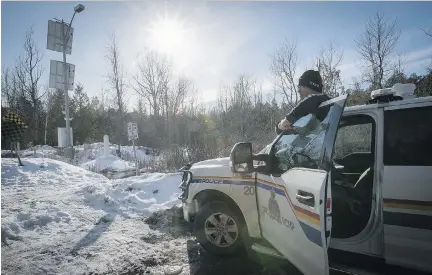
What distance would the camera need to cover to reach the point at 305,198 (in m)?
2.17

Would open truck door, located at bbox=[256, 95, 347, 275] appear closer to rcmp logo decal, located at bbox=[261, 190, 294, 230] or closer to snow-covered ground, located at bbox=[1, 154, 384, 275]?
rcmp logo decal, located at bbox=[261, 190, 294, 230]

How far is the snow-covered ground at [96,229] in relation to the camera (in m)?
3.50

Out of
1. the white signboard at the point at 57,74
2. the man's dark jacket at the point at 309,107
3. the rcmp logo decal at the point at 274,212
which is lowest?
the rcmp logo decal at the point at 274,212

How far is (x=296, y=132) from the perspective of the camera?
292 cm

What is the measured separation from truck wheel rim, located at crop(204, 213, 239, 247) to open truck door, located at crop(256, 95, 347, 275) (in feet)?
2.05

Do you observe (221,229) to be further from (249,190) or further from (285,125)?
(285,125)

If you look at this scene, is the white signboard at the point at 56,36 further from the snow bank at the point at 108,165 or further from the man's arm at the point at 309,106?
the man's arm at the point at 309,106

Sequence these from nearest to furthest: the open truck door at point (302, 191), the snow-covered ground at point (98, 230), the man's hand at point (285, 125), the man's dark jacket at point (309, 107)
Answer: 1. the open truck door at point (302, 191)
2. the man's dark jacket at point (309, 107)
3. the man's hand at point (285, 125)
4. the snow-covered ground at point (98, 230)

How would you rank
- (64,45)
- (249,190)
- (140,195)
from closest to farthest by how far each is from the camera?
(249,190) < (140,195) < (64,45)

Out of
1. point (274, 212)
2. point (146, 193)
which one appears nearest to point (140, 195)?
point (146, 193)

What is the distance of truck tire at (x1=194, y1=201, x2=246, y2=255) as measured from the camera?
3.53 m

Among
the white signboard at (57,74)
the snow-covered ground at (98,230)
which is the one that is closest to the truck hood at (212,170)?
the snow-covered ground at (98,230)

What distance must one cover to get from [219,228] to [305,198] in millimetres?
1826

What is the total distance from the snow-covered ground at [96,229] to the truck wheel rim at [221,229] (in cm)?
30
